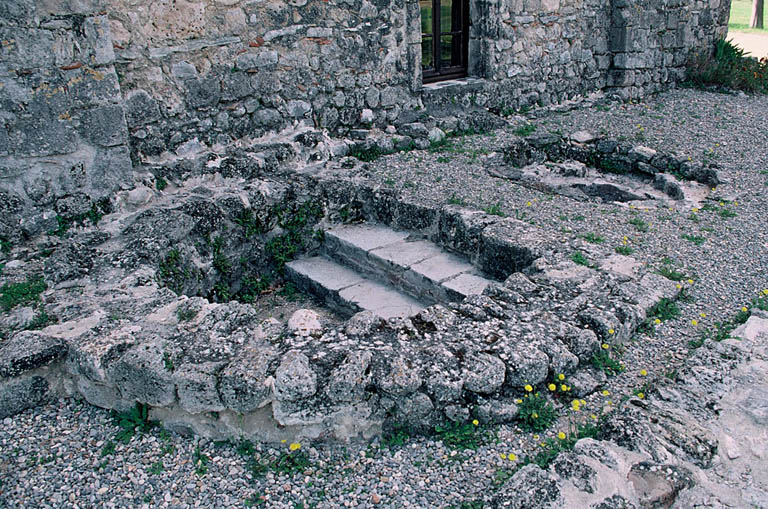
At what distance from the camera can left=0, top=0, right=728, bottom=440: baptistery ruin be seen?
298 centimetres

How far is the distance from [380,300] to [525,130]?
3647 millimetres

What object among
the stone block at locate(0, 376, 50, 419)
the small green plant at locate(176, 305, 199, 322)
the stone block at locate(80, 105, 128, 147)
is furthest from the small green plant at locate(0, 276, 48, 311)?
the stone block at locate(80, 105, 128, 147)

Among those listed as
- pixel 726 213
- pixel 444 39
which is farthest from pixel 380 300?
pixel 444 39

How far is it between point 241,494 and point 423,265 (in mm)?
2477

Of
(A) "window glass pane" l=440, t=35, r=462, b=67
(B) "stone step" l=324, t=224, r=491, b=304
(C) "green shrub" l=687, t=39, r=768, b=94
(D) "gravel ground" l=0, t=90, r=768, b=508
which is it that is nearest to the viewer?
(D) "gravel ground" l=0, t=90, r=768, b=508

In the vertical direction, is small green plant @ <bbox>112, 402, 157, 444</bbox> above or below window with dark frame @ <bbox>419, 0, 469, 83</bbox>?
below

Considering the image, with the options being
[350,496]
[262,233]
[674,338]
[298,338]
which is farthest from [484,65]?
[350,496]

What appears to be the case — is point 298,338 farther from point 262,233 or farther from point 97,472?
point 262,233

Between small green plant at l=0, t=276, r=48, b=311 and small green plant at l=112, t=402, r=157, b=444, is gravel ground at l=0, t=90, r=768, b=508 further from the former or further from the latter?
small green plant at l=0, t=276, r=48, b=311

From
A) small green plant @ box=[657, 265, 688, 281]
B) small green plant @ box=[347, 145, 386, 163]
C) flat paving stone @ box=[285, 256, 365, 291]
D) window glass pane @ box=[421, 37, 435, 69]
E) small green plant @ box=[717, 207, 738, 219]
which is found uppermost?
window glass pane @ box=[421, 37, 435, 69]

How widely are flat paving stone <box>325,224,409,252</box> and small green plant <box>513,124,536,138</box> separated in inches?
103

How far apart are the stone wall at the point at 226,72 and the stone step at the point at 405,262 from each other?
1423 millimetres

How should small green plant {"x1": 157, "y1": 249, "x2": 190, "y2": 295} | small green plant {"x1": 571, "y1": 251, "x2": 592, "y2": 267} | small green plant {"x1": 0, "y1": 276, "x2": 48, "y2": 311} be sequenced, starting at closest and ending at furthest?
small green plant {"x1": 0, "y1": 276, "x2": 48, "y2": 311}
small green plant {"x1": 571, "y1": 251, "x2": 592, "y2": 267}
small green plant {"x1": 157, "y1": 249, "x2": 190, "y2": 295}

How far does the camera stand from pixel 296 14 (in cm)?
577
